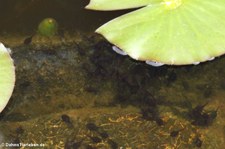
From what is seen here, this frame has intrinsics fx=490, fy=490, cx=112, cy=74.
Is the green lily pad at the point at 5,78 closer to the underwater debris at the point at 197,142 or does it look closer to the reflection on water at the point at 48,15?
the reflection on water at the point at 48,15

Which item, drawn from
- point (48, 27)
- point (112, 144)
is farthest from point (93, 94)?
point (48, 27)

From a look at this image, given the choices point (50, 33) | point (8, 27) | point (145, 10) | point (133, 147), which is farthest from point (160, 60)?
point (8, 27)

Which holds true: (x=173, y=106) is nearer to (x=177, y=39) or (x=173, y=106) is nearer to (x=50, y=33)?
(x=177, y=39)

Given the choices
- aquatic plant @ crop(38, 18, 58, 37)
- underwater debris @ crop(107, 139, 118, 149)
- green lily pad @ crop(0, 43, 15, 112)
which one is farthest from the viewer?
aquatic plant @ crop(38, 18, 58, 37)

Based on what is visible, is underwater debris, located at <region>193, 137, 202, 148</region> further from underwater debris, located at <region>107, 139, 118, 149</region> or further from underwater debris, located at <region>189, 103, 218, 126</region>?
underwater debris, located at <region>107, 139, 118, 149</region>

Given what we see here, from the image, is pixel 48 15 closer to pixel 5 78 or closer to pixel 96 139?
pixel 5 78

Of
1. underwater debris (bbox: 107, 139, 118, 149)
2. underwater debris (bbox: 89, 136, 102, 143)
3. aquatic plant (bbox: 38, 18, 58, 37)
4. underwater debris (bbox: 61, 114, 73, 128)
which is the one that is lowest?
underwater debris (bbox: 107, 139, 118, 149)

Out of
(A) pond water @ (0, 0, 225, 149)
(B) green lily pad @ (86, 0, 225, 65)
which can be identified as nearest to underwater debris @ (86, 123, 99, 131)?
Result: (A) pond water @ (0, 0, 225, 149)
